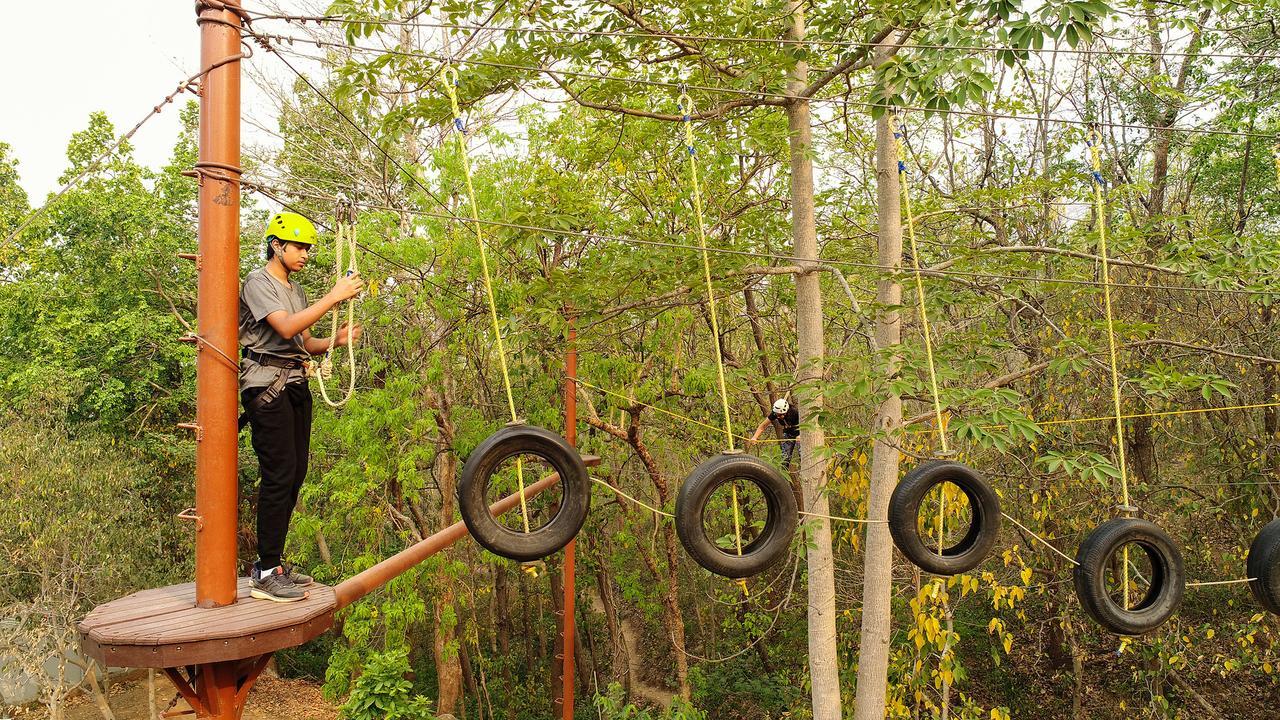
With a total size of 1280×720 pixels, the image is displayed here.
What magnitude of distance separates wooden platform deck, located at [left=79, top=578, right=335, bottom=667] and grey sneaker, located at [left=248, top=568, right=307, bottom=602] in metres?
0.03

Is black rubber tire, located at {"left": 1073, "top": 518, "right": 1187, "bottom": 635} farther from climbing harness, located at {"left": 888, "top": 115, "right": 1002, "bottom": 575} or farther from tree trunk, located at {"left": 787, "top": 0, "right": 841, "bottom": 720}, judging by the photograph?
tree trunk, located at {"left": 787, "top": 0, "right": 841, "bottom": 720}

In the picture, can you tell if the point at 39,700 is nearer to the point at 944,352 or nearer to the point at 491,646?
the point at 491,646

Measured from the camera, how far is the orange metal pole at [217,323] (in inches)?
108

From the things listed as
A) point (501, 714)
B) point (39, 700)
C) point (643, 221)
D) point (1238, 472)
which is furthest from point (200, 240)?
point (39, 700)

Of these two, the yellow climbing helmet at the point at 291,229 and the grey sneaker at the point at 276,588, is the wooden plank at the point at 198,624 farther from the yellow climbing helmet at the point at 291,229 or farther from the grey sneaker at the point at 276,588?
the yellow climbing helmet at the point at 291,229

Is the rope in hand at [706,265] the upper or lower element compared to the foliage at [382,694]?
upper

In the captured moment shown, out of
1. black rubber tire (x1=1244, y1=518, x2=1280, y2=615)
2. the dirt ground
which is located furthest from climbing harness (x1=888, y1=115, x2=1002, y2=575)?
the dirt ground

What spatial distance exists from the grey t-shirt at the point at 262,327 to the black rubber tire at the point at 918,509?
245 centimetres

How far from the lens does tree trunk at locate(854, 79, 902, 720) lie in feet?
21.1

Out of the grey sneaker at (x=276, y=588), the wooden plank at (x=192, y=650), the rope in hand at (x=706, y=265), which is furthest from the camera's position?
the rope in hand at (x=706, y=265)

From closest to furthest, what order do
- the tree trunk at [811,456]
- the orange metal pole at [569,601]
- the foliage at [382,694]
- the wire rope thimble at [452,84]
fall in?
the wire rope thimble at [452,84], the tree trunk at [811,456], the orange metal pole at [569,601], the foliage at [382,694]

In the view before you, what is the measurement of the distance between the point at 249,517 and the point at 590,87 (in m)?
13.9

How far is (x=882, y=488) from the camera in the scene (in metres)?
6.65

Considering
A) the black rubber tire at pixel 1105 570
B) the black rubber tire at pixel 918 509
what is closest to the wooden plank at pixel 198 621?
the black rubber tire at pixel 918 509
